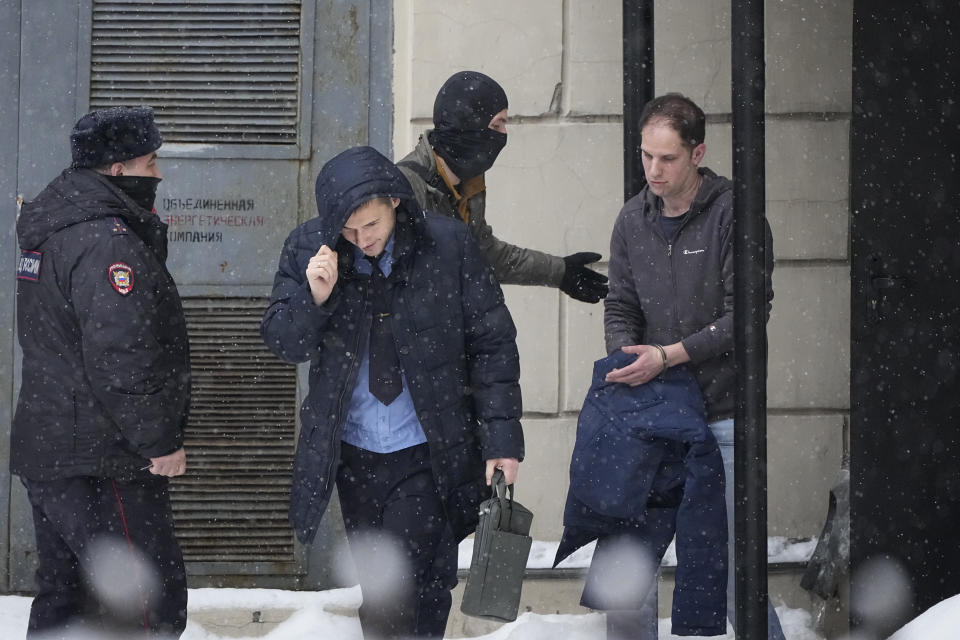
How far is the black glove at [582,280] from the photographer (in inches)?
183

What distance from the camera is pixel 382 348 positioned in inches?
140

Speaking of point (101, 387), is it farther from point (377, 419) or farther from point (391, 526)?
point (391, 526)

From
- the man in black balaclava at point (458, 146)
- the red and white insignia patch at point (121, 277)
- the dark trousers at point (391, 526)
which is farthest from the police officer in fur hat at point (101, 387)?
the man in black balaclava at point (458, 146)

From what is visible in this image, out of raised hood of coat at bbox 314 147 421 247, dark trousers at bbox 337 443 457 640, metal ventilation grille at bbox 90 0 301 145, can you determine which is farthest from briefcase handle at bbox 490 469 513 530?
metal ventilation grille at bbox 90 0 301 145

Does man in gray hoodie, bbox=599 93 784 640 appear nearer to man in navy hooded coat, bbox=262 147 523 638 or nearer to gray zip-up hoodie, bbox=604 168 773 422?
gray zip-up hoodie, bbox=604 168 773 422

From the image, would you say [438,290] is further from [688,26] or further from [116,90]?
[116,90]

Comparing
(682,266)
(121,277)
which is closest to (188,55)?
(121,277)

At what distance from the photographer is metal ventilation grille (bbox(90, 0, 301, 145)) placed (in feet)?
17.7

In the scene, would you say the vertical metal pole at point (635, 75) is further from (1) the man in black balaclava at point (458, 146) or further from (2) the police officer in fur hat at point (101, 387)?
(2) the police officer in fur hat at point (101, 387)

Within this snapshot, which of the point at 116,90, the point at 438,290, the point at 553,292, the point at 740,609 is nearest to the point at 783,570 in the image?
the point at 553,292

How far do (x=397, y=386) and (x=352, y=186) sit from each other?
0.59 metres

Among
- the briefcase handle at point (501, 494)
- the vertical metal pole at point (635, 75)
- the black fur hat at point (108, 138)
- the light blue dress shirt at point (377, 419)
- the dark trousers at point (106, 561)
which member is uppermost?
the vertical metal pole at point (635, 75)

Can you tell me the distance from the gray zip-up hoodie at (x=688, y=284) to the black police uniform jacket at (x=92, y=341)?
4.63ft

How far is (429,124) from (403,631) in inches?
87.5
